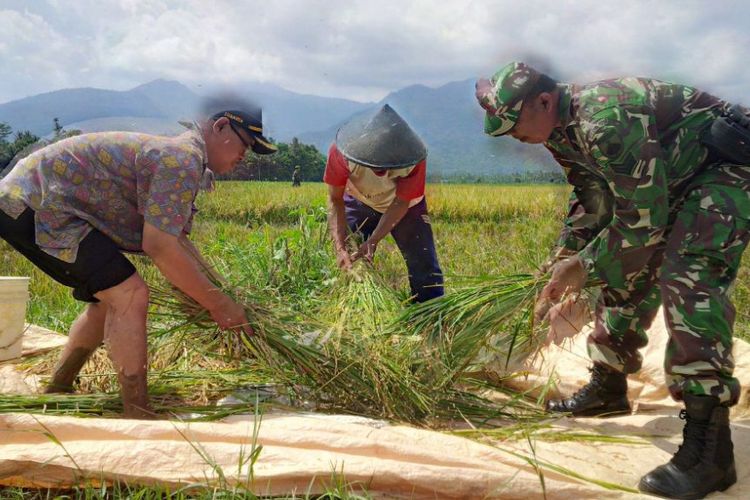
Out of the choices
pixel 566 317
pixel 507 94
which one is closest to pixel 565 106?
pixel 507 94

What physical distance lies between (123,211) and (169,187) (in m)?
0.30

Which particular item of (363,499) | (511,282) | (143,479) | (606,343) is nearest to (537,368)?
(606,343)

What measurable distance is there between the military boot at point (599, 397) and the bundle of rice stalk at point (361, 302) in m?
0.92

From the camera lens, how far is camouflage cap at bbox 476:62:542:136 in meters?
2.43

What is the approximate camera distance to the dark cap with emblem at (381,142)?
12.2 feet

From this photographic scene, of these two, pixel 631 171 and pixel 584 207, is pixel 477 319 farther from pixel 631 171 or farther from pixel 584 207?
pixel 631 171

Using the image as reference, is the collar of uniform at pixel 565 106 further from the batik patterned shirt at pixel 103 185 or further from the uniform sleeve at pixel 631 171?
the batik patterned shirt at pixel 103 185

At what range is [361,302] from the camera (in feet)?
11.2

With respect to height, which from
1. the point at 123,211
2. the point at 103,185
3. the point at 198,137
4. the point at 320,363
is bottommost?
the point at 320,363

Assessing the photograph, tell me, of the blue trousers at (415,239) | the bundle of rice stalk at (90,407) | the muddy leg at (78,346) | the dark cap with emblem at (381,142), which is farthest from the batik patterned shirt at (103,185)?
the blue trousers at (415,239)

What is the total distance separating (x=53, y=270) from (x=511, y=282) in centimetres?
187

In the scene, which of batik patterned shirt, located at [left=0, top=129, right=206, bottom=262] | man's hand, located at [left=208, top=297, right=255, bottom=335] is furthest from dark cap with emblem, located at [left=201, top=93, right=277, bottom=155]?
man's hand, located at [left=208, top=297, right=255, bottom=335]

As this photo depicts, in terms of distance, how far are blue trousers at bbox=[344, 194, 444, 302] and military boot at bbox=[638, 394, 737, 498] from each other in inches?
80.2

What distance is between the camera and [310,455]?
7.07 feet
